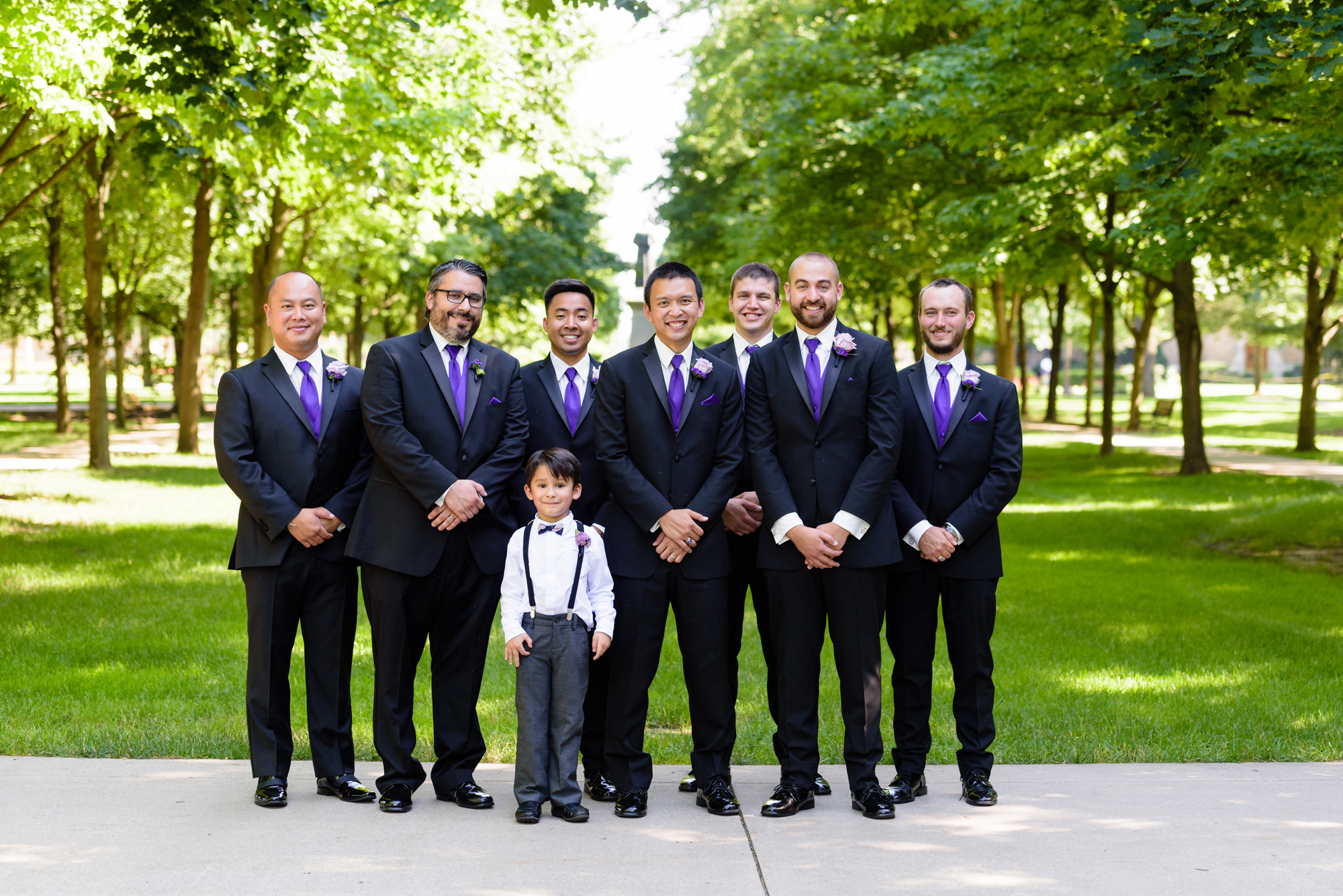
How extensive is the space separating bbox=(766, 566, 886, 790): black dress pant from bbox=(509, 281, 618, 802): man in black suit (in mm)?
816

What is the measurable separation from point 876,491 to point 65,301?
33.7 metres

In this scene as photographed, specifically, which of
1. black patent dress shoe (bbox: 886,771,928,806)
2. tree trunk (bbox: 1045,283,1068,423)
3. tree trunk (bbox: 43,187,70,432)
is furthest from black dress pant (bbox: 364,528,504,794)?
tree trunk (bbox: 1045,283,1068,423)

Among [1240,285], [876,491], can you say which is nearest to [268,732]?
[876,491]

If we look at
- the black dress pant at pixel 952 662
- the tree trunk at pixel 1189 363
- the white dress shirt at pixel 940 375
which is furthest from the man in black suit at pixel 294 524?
the tree trunk at pixel 1189 363

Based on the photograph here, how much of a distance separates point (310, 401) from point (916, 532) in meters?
2.70

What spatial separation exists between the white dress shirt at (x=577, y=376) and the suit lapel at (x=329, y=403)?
94 centimetres

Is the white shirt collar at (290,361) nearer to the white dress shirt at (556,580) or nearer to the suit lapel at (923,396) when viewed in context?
the white dress shirt at (556,580)

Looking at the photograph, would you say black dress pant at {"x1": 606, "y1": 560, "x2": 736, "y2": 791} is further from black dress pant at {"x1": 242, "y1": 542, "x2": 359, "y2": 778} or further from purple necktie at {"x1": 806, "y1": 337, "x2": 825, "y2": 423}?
black dress pant at {"x1": 242, "y1": 542, "x2": 359, "y2": 778}

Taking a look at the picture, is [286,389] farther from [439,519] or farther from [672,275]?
[672,275]

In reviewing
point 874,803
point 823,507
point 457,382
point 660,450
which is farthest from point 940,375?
point 457,382

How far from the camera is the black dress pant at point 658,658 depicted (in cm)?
527

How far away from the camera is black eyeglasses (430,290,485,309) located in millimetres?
5289

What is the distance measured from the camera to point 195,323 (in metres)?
23.7

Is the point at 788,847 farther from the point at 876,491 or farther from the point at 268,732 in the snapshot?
the point at 268,732
